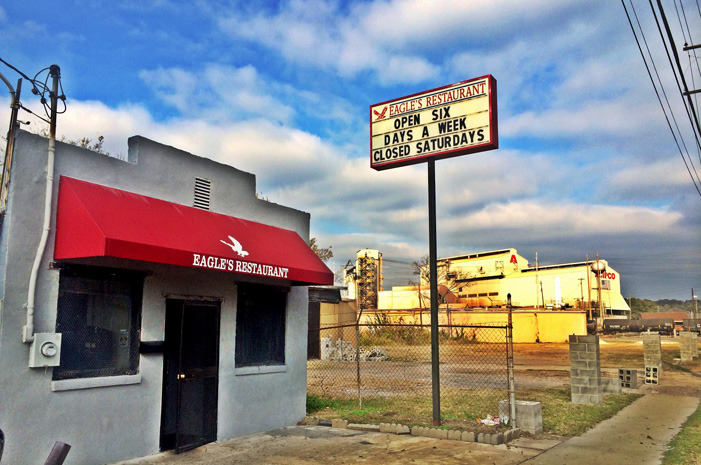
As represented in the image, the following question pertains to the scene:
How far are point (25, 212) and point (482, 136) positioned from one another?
7.42 m

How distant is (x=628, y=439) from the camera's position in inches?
384

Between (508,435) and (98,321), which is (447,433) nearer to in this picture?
(508,435)

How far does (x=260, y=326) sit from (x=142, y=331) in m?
2.77

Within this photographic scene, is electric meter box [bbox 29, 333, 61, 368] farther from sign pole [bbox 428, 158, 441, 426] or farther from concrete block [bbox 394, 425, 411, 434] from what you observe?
sign pole [bbox 428, 158, 441, 426]

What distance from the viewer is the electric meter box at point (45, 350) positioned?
6.88 m

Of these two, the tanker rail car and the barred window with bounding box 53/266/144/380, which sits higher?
the barred window with bounding box 53/266/144/380

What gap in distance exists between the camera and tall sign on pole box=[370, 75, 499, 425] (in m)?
10.3

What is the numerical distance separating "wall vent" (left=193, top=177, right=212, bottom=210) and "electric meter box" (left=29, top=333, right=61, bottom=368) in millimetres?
3260

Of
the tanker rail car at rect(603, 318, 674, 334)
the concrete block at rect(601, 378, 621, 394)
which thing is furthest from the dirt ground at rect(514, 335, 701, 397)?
the tanker rail car at rect(603, 318, 674, 334)

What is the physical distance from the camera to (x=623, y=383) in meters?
16.7

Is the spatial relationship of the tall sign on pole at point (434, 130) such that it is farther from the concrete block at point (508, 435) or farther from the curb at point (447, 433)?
the concrete block at point (508, 435)

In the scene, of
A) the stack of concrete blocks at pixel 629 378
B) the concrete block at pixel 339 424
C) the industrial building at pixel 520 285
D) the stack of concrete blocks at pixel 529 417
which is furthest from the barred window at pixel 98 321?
the industrial building at pixel 520 285

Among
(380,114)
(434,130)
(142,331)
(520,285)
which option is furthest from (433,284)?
(520,285)

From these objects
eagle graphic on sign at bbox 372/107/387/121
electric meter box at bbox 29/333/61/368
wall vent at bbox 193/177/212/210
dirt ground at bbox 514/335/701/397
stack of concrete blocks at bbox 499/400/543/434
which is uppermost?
eagle graphic on sign at bbox 372/107/387/121
